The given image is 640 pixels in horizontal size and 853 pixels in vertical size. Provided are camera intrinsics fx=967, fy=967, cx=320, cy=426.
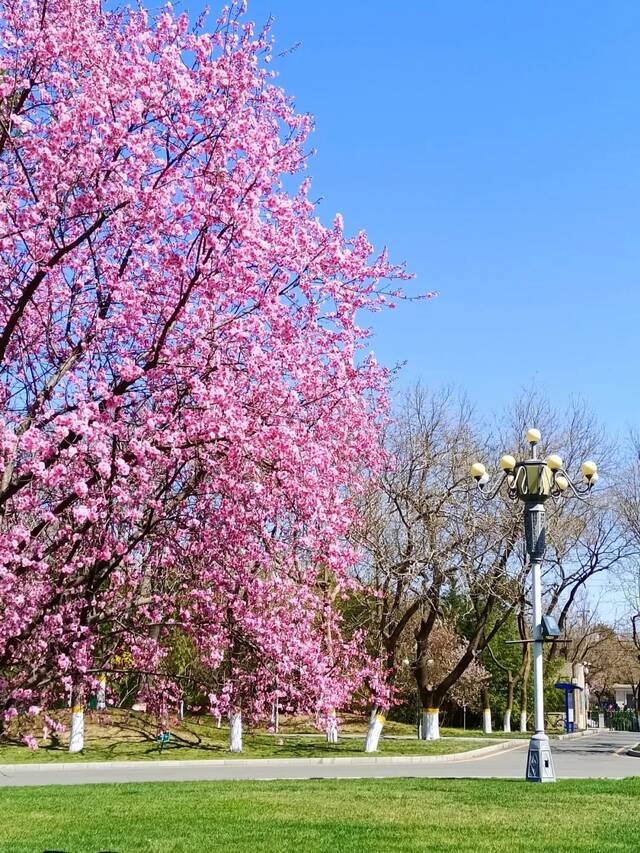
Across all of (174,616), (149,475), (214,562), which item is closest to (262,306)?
(149,475)

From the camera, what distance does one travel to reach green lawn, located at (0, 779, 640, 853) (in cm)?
976

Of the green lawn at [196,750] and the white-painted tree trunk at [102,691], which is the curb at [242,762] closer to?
the green lawn at [196,750]

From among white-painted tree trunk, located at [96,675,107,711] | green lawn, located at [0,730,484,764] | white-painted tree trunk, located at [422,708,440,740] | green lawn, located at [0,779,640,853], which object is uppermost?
white-painted tree trunk, located at [96,675,107,711]

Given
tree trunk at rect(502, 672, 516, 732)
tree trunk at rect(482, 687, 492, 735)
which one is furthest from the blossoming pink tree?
tree trunk at rect(502, 672, 516, 732)

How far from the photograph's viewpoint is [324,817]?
11578mm

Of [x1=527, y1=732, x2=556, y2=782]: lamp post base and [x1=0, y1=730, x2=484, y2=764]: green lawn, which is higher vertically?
[x1=527, y1=732, x2=556, y2=782]: lamp post base

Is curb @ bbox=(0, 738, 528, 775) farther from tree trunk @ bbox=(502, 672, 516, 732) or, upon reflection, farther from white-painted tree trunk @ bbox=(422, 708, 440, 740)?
tree trunk @ bbox=(502, 672, 516, 732)

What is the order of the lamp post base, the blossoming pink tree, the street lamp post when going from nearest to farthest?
the blossoming pink tree < the lamp post base < the street lamp post

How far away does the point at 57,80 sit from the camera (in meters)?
7.28

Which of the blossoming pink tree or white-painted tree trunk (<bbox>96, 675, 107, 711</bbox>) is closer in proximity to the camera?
the blossoming pink tree

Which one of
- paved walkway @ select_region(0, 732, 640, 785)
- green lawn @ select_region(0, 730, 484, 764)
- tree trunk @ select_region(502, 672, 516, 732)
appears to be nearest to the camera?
paved walkway @ select_region(0, 732, 640, 785)

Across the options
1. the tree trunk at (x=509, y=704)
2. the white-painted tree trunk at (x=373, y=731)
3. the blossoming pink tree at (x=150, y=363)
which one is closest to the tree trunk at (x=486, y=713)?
the tree trunk at (x=509, y=704)

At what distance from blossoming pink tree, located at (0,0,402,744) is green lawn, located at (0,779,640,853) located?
2134 millimetres

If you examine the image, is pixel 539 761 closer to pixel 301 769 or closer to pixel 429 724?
pixel 301 769
